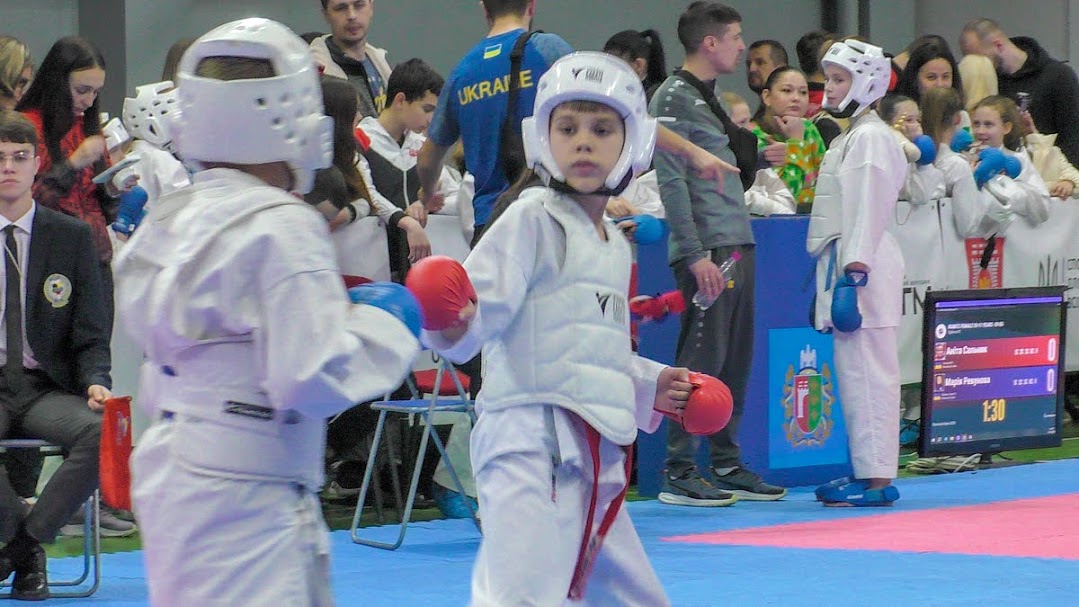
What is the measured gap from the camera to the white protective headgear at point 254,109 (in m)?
2.81

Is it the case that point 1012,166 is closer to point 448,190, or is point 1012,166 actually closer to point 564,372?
point 448,190

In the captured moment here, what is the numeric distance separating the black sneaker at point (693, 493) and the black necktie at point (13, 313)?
320 cm

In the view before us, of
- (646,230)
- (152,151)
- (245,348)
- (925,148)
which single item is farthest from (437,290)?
(925,148)

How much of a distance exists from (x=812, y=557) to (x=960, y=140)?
4.43 m

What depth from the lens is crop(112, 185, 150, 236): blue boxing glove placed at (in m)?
6.38

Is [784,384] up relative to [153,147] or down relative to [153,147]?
down

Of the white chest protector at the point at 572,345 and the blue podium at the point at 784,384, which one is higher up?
the white chest protector at the point at 572,345

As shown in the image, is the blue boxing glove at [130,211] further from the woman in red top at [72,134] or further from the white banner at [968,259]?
the white banner at [968,259]

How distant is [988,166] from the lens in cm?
967

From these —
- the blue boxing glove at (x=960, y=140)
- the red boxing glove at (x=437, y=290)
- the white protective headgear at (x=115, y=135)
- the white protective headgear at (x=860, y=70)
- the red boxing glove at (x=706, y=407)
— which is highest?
the white protective headgear at (x=860, y=70)

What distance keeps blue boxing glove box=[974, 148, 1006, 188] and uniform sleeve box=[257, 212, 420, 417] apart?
24.7 ft

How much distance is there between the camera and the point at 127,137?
7.33m

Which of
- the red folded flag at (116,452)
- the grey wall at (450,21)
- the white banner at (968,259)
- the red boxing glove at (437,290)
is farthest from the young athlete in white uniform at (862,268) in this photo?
the grey wall at (450,21)

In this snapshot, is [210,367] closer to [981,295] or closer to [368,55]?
[368,55]
